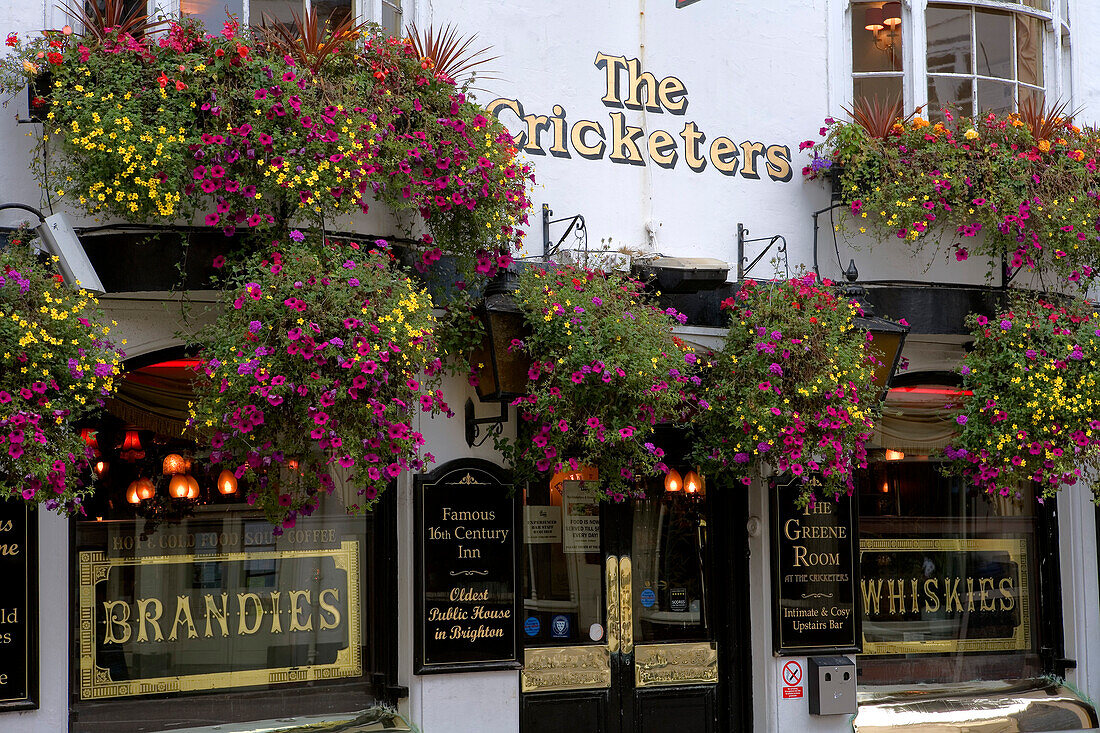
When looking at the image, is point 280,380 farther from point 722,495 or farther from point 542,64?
point 722,495

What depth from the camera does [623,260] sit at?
26.8 feet

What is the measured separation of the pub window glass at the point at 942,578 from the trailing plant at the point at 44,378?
5530 millimetres

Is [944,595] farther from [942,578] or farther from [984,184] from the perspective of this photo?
[984,184]

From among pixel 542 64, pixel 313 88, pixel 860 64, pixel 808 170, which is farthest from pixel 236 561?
pixel 860 64

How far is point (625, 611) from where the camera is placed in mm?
8594

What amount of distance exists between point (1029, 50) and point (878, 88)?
132cm

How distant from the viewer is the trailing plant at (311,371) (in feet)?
20.6

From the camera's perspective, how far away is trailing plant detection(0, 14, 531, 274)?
6.44 metres

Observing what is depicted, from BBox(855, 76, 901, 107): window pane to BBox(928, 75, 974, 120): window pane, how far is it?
Answer: 0.24 meters

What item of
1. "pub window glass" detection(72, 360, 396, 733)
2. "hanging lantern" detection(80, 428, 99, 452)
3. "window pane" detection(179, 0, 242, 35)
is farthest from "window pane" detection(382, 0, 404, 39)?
"hanging lantern" detection(80, 428, 99, 452)

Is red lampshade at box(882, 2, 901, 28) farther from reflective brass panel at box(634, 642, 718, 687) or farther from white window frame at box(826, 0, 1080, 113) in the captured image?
reflective brass panel at box(634, 642, 718, 687)

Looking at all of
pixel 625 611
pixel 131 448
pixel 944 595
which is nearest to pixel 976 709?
pixel 944 595

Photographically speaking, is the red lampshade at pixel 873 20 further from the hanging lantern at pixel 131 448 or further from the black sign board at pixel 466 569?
the hanging lantern at pixel 131 448

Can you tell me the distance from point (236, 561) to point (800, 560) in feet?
12.4
